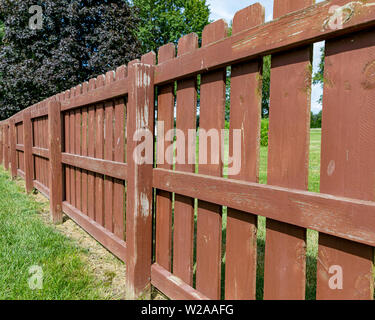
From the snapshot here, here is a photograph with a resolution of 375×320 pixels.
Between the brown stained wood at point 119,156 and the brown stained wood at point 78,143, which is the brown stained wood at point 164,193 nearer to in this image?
the brown stained wood at point 119,156

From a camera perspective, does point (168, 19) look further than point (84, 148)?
Yes

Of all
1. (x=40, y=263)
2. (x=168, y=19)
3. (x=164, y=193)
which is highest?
(x=168, y=19)

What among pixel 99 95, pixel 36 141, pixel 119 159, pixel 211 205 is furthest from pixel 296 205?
pixel 36 141

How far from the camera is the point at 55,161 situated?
3725 millimetres

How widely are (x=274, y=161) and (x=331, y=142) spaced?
26 cm

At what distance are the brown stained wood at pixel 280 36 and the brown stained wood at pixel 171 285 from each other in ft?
4.45

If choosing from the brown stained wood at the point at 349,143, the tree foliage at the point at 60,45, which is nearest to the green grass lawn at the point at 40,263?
the brown stained wood at the point at 349,143

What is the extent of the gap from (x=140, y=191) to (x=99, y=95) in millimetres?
1334

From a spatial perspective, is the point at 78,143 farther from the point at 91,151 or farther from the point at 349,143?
the point at 349,143

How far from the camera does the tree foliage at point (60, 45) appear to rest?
13484 millimetres

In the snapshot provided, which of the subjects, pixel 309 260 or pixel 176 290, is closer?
pixel 176 290

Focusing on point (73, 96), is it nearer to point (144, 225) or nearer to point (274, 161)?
point (144, 225)
